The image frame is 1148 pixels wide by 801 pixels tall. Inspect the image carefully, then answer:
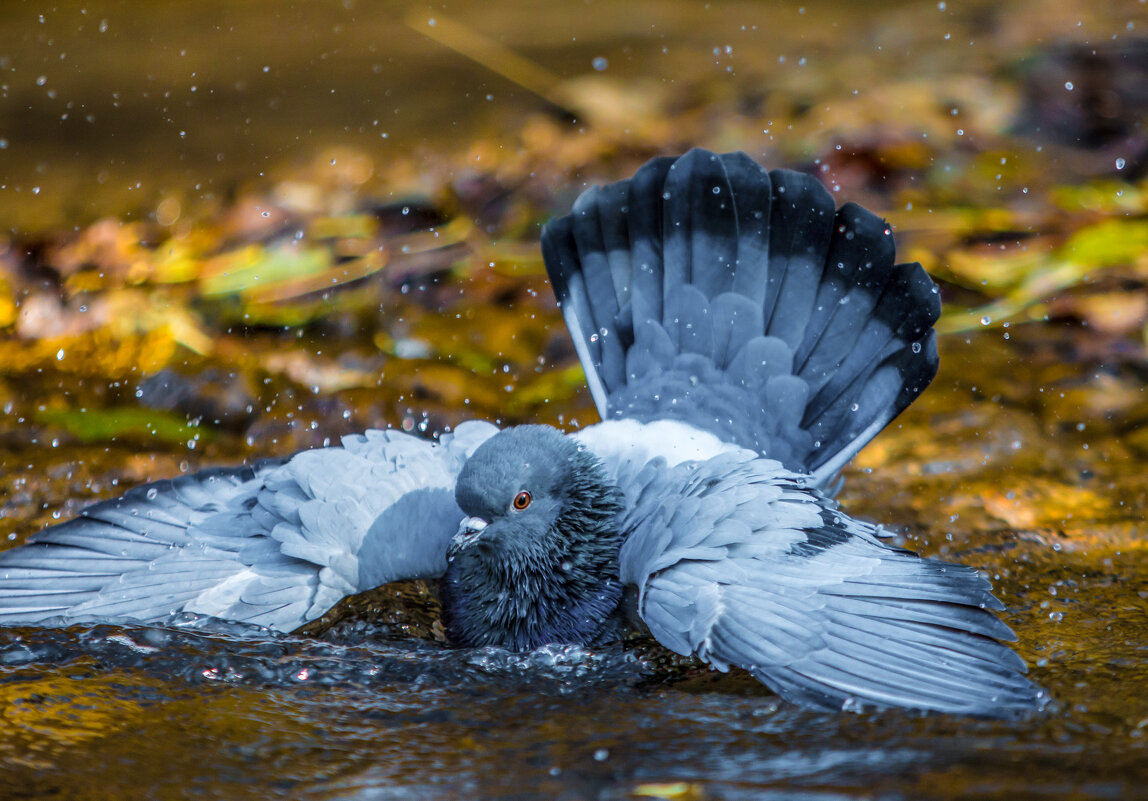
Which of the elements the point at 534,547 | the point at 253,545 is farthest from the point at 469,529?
the point at 253,545

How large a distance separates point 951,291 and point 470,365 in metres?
2.42

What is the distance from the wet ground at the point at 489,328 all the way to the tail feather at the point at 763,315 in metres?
0.59

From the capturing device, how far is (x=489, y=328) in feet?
18.7

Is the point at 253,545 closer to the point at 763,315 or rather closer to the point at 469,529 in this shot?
the point at 469,529

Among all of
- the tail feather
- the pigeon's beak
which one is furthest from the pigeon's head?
the tail feather

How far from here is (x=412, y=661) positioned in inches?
123

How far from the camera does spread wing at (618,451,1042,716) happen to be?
2.68m

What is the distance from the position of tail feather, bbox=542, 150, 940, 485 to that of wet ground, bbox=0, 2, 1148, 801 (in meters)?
0.59

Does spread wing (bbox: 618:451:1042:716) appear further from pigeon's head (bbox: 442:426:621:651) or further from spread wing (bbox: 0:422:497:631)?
spread wing (bbox: 0:422:497:631)

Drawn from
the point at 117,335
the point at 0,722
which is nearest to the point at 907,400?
the point at 0,722

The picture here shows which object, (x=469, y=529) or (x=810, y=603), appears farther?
(x=469, y=529)

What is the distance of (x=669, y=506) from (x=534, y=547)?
0.42 meters

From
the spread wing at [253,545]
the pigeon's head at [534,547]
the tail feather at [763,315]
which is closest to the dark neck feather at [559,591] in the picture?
the pigeon's head at [534,547]

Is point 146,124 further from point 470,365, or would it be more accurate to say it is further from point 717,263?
point 717,263
